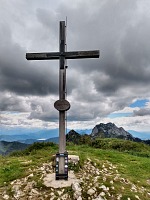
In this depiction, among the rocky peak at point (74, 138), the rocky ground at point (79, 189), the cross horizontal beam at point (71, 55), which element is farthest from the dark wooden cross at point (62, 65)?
the rocky peak at point (74, 138)

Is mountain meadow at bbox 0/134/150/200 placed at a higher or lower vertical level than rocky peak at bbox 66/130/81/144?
lower

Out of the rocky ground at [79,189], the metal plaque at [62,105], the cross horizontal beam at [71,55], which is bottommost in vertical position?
the rocky ground at [79,189]

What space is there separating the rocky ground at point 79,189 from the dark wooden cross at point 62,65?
4.61ft

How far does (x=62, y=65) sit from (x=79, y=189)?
6.46 metres

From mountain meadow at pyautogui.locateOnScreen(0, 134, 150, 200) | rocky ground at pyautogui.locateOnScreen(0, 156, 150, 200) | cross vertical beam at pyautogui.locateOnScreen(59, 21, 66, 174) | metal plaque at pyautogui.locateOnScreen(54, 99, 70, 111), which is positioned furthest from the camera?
metal plaque at pyautogui.locateOnScreen(54, 99, 70, 111)

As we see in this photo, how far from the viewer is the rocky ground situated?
1015 cm

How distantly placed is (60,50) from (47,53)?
74cm

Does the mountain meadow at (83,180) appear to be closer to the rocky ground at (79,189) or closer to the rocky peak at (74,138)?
the rocky ground at (79,189)

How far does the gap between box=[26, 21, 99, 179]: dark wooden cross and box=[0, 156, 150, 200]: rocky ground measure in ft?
4.61

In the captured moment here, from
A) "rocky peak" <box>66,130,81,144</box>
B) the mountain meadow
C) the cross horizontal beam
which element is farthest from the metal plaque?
"rocky peak" <box>66,130,81,144</box>

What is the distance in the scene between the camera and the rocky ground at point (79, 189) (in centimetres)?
1015

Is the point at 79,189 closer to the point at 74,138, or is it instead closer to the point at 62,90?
the point at 62,90

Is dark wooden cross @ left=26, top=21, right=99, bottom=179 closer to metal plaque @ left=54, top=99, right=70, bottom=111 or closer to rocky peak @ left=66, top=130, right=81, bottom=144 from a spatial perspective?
metal plaque @ left=54, top=99, right=70, bottom=111

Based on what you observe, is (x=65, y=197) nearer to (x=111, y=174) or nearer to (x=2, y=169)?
(x=111, y=174)
